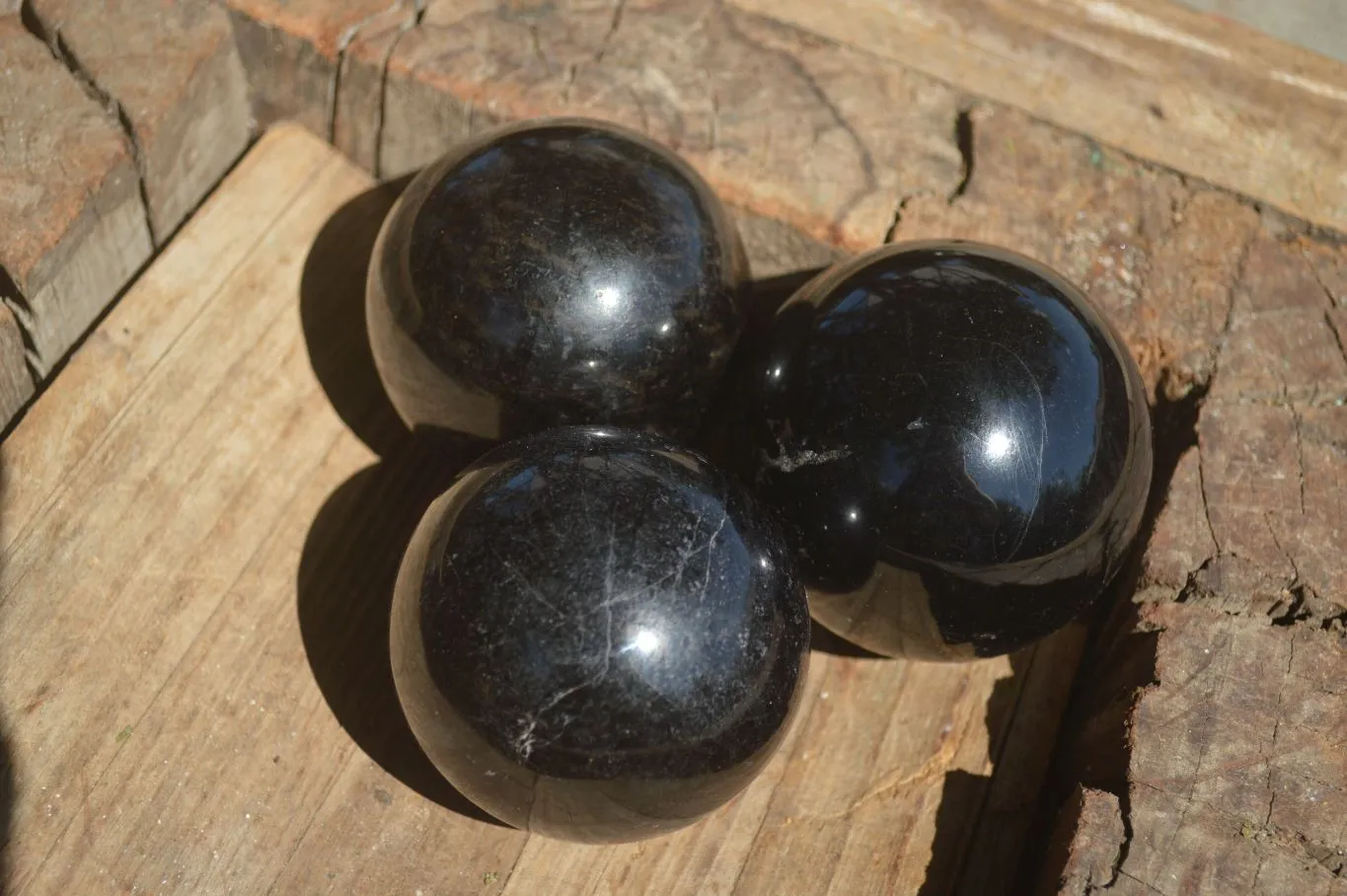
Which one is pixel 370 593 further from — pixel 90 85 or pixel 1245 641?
pixel 1245 641

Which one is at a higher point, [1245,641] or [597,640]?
[597,640]

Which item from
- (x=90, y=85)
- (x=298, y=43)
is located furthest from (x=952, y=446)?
(x=90, y=85)

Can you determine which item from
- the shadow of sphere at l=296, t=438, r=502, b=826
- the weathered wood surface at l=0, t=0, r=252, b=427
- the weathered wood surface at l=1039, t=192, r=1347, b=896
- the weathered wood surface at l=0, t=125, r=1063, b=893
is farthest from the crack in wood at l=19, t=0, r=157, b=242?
the weathered wood surface at l=1039, t=192, r=1347, b=896

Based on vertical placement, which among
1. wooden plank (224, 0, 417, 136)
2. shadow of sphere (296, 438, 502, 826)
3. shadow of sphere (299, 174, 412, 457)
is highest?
wooden plank (224, 0, 417, 136)

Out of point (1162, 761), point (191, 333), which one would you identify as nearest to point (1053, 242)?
point (1162, 761)

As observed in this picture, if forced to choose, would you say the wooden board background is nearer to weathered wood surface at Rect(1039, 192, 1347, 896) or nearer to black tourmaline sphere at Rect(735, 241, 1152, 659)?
weathered wood surface at Rect(1039, 192, 1347, 896)

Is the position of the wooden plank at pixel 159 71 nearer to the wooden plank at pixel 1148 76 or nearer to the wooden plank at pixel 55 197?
the wooden plank at pixel 55 197

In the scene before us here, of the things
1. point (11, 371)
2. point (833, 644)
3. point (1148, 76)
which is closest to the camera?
point (11, 371)
